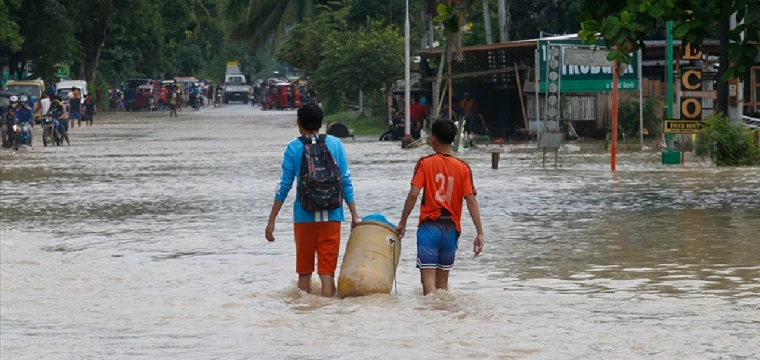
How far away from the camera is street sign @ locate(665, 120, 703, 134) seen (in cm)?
2815

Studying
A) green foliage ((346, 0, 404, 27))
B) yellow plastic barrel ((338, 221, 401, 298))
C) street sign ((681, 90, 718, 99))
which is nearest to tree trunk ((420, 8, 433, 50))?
green foliage ((346, 0, 404, 27))

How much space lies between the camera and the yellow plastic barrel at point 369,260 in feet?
35.7

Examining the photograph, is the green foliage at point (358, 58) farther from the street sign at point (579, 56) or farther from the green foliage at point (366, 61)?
the street sign at point (579, 56)

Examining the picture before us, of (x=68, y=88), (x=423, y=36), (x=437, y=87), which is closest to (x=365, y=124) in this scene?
(x=423, y=36)

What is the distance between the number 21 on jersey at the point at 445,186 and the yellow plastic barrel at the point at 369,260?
2.15 ft

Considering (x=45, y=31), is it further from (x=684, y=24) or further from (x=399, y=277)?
(x=399, y=277)

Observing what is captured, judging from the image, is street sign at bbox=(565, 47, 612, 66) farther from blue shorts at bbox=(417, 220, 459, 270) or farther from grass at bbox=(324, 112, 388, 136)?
blue shorts at bbox=(417, 220, 459, 270)

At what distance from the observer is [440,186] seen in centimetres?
1048

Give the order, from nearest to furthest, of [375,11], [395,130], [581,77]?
[581,77] → [395,130] → [375,11]

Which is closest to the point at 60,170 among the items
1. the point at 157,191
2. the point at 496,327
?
the point at 157,191

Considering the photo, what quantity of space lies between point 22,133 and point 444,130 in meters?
30.6

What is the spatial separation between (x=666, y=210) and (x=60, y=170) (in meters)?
15.0

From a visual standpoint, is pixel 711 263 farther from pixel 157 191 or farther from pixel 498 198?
pixel 157 191

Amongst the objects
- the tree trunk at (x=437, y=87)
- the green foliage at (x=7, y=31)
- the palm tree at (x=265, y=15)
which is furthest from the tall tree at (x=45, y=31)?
the tree trunk at (x=437, y=87)
